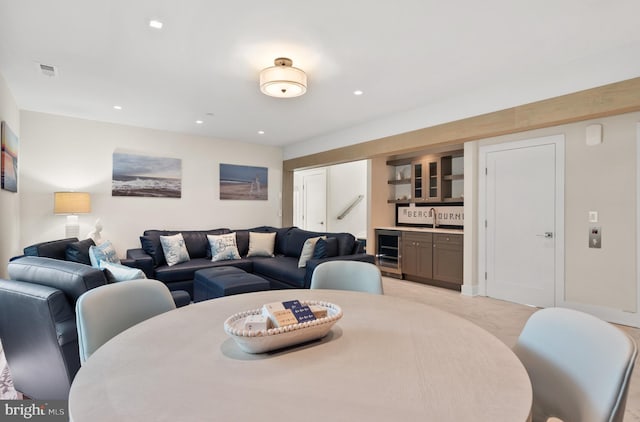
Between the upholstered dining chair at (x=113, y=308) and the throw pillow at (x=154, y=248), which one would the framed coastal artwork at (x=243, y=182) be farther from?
the upholstered dining chair at (x=113, y=308)

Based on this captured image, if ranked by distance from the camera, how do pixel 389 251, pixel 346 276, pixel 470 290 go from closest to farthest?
1. pixel 346 276
2. pixel 470 290
3. pixel 389 251

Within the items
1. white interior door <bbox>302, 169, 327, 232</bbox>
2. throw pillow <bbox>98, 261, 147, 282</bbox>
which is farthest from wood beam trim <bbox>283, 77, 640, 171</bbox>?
throw pillow <bbox>98, 261, 147, 282</bbox>

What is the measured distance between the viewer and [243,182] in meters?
6.24

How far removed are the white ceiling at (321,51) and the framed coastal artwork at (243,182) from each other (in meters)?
1.93

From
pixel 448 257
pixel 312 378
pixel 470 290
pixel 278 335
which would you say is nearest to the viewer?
pixel 312 378

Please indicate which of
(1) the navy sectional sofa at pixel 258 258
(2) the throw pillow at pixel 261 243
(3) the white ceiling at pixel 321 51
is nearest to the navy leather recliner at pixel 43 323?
(3) the white ceiling at pixel 321 51

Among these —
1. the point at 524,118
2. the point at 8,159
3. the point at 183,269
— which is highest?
the point at 524,118

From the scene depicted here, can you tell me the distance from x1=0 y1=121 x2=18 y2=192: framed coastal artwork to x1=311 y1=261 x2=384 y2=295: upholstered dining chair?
10.7 feet

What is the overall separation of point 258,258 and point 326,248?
1.48m

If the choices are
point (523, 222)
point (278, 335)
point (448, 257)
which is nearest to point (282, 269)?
point (448, 257)

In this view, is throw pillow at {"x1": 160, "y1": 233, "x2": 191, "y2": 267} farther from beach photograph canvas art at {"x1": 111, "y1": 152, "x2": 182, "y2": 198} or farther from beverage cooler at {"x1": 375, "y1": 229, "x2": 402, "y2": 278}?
beverage cooler at {"x1": 375, "y1": 229, "x2": 402, "y2": 278}

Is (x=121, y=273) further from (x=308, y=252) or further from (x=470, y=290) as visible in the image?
(x=470, y=290)

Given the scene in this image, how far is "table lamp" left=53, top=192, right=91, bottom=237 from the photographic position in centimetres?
422

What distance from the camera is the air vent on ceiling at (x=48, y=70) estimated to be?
3016 millimetres
